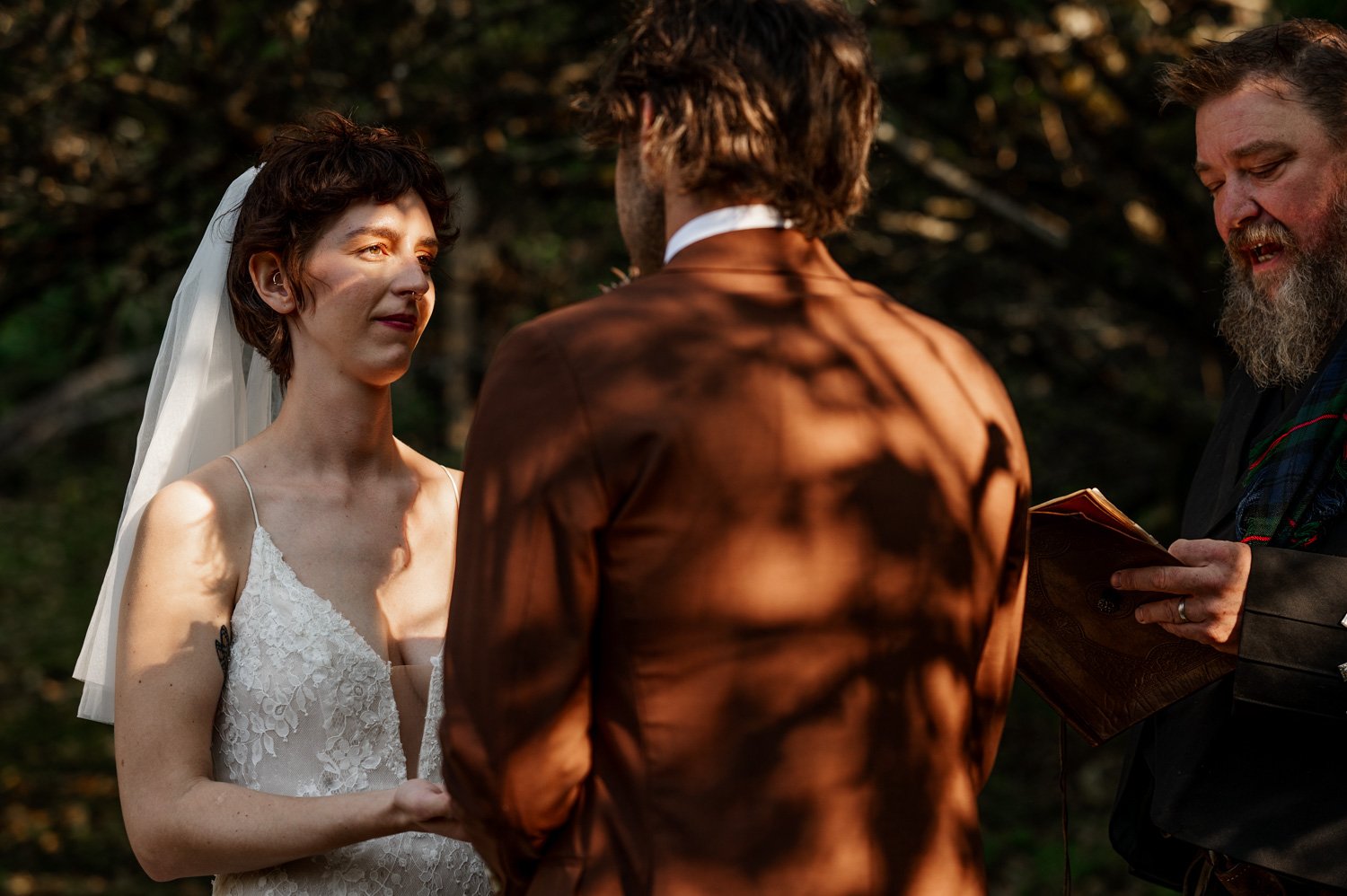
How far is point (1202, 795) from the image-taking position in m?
2.68

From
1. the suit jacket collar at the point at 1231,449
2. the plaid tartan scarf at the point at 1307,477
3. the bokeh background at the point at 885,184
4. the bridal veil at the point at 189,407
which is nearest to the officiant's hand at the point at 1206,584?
the plaid tartan scarf at the point at 1307,477

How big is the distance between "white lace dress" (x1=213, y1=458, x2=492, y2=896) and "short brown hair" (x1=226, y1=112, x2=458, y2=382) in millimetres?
526

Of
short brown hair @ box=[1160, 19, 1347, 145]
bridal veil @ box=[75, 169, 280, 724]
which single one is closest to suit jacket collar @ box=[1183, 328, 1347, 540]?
short brown hair @ box=[1160, 19, 1347, 145]

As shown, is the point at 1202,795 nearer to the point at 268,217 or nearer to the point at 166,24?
the point at 268,217

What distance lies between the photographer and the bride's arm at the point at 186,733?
2441 mm

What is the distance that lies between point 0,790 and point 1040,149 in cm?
786

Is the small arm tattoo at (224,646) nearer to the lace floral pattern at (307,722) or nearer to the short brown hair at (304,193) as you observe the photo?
the lace floral pattern at (307,722)

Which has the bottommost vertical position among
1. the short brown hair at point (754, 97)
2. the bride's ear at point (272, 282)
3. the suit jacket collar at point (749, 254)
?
the bride's ear at point (272, 282)

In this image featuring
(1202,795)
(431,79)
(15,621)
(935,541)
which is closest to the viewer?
(935,541)

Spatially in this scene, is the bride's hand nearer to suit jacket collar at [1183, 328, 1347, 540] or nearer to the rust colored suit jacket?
the rust colored suit jacket

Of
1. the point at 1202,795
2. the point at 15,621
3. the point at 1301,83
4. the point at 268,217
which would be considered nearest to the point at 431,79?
the point at 268,217

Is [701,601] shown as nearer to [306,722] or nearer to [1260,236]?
[306,722]

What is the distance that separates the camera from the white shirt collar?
75.0 inches

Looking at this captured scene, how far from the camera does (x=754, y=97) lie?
1.85 metres
